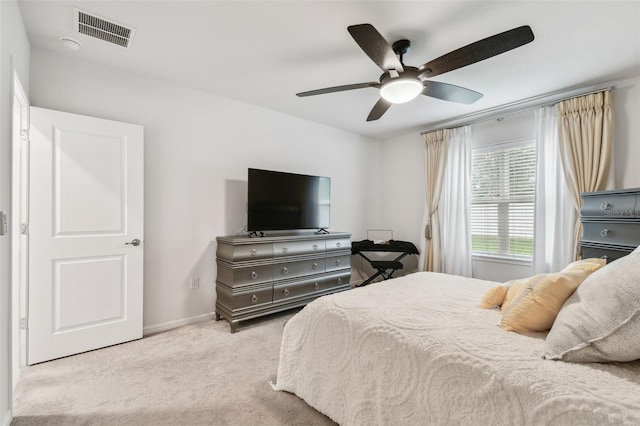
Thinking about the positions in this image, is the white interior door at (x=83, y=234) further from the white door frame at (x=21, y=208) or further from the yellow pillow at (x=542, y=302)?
the yellow pillow at (x=542, y=302)

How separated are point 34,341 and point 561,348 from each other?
3.34m

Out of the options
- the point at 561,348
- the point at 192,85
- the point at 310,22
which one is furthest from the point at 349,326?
the point at 192,85

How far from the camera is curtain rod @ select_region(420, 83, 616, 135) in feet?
9.75

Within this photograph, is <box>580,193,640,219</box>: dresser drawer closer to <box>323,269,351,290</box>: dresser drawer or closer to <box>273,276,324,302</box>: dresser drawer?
<box>323,269,351,290</box>: dresser drawer

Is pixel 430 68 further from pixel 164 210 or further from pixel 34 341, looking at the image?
pixel 34 341

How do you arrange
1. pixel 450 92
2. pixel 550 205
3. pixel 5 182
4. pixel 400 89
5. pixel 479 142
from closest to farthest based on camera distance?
pixel 5 182
pixel 400 89
pixel 450 92
pixel 550 205
pixel 479 142

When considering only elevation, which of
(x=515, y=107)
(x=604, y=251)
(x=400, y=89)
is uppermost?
(x=515, y=107)

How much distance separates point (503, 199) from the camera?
3.76 meters

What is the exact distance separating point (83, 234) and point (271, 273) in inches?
66.8

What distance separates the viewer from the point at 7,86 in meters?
1.58

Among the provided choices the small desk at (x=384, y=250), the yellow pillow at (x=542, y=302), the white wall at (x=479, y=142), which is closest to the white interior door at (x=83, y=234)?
the small desk at (x=384, y=250)

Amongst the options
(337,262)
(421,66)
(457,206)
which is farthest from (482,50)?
(337,262)

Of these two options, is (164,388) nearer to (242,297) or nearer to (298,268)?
(242,297)

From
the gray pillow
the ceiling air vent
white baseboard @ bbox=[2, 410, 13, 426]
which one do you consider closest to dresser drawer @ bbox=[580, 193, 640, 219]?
the gray pillow
